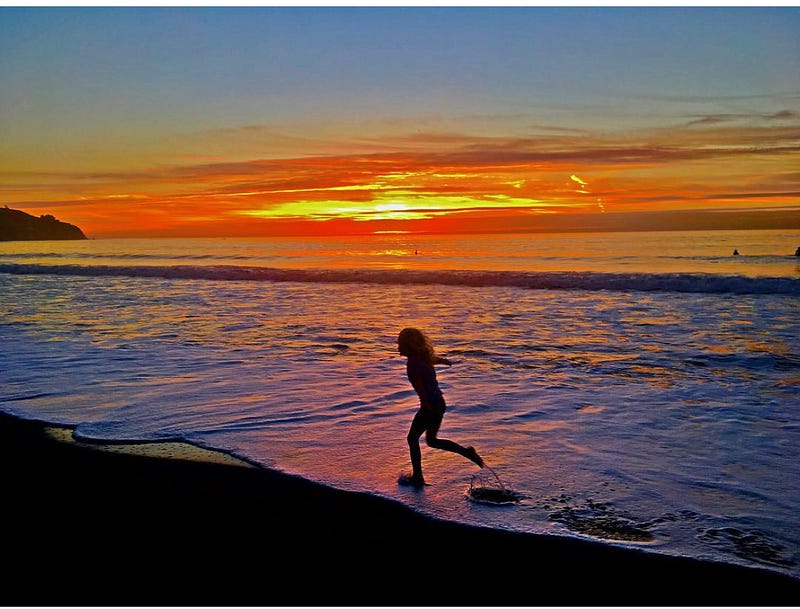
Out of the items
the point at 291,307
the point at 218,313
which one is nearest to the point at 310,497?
the point at 218,313

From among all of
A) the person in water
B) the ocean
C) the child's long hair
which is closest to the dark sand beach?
the ocean

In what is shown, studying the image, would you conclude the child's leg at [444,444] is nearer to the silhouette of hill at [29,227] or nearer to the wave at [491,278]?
the wave at [491,278]

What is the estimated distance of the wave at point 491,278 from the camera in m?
27.0

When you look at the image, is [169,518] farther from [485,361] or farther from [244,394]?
[485,361]

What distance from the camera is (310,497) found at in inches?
220

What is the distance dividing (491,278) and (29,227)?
161 m

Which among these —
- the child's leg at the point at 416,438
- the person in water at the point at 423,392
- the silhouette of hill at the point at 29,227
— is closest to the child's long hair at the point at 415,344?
the person in water at the point at 423,392

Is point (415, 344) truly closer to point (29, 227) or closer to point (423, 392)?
point (423, 392)

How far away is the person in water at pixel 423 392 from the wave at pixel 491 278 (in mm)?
23839

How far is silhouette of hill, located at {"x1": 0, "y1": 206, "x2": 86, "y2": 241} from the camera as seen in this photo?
15438cm

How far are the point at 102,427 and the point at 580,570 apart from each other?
5804 mm

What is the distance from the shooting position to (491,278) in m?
32.6

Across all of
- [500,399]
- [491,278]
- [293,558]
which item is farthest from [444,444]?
[491,278]

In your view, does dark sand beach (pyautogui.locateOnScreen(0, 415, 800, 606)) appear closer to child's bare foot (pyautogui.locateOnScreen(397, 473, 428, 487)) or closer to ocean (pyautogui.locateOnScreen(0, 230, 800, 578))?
ocean (pyautogui.locateOnScreen(0, 230, 800, 578))
